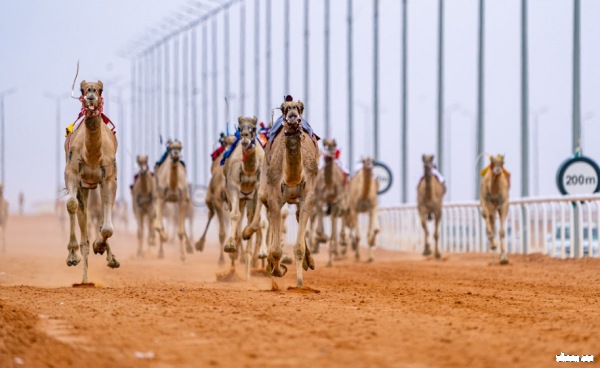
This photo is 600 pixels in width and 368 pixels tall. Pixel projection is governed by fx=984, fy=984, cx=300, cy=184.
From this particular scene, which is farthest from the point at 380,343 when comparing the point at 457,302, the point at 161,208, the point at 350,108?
the point at 350,108

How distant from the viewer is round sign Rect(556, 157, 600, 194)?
82.9 ft

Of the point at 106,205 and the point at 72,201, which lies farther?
the point at 106,205

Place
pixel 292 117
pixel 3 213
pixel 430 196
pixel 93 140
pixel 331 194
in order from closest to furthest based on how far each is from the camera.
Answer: pixel 292 117
pixel 93 140
pixel 331 194
pixel 430 196
pixel 3 213

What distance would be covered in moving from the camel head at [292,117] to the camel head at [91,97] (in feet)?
9.57

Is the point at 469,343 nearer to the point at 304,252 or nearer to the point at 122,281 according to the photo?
the point at 304,252

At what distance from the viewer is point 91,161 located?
1459cm

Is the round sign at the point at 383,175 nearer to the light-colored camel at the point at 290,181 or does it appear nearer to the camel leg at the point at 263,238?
the camel leg at the point at 263,238

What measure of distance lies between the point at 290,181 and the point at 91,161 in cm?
313

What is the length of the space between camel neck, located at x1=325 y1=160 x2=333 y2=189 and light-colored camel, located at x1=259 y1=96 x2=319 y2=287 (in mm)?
9359

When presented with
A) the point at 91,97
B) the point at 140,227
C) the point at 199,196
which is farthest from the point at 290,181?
the point at 199,196

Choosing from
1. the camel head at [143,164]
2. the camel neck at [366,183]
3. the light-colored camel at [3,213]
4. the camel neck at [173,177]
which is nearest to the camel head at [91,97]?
the camel neck at [173,177]

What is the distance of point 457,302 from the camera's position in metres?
11.7

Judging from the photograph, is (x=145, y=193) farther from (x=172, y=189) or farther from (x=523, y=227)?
(x=523, y=227)

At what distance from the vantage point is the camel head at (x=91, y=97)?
14.2 metres
